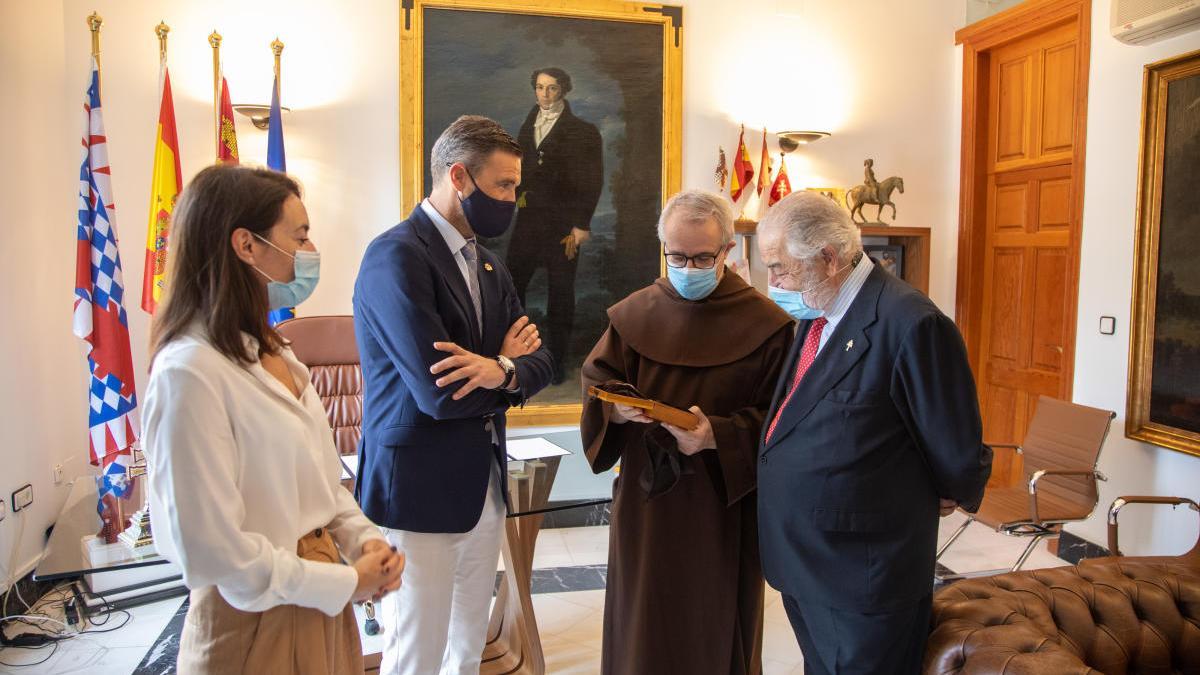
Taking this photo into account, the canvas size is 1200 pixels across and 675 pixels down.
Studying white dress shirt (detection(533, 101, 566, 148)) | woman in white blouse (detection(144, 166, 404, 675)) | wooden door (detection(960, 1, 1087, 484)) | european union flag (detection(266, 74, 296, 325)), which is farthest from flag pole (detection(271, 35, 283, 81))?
wooden door (detection(960, 1, 1087, 484))

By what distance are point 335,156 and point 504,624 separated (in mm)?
2939

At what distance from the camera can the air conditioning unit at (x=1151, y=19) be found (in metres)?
3.75

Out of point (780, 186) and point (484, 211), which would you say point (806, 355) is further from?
point (780, 186)

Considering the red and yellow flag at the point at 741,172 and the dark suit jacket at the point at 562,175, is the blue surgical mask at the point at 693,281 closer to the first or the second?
the dark suit jacket at the point at 562,175

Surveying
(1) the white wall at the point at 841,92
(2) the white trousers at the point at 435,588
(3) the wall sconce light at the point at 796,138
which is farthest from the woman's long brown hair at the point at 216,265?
(3) the wall sconce light at the point at 796,138

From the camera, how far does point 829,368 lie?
2.04 meters

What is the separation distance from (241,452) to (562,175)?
4054 mm

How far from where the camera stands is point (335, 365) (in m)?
4.30

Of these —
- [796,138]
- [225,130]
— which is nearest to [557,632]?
[225,130]

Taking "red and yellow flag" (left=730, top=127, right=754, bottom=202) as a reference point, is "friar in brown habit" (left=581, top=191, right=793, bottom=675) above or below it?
below

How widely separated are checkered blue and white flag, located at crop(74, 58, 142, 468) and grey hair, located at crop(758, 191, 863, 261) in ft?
11.4

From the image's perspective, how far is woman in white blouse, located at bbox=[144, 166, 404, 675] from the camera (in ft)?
4.19

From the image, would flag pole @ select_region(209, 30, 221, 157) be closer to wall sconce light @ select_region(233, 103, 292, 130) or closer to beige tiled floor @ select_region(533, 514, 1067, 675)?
wall sconce light @ select_region(233, 103, 292, 130)

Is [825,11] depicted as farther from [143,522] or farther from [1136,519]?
[143,522]
